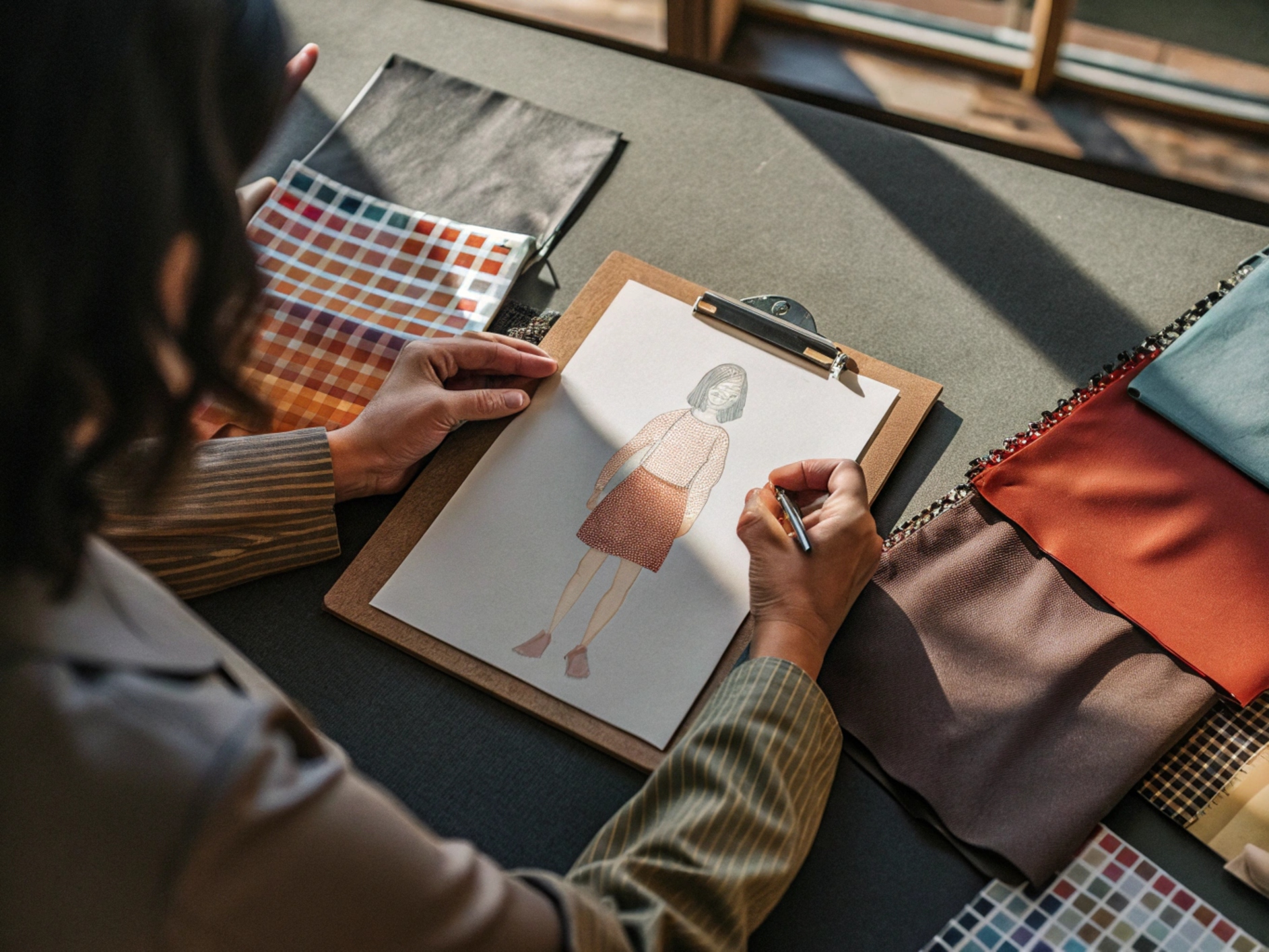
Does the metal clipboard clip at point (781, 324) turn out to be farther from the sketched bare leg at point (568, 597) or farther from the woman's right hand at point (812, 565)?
the sketched bare leg at point (568, 597)

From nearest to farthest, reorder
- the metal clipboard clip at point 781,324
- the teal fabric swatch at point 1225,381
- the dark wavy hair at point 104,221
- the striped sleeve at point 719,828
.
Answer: the dark wavy hair at point 104,221, the striped sleeve at point 719,828, the teal fabric swatch at point 1225,381, the metal clipboard clip at point 781,324

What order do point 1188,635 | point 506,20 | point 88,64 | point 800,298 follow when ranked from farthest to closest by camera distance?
point 506,20 < point 800,298 < point 1188,635 < point 88,64

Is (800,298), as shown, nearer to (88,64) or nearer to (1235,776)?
(1235,776)

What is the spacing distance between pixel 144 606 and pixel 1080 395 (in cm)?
80

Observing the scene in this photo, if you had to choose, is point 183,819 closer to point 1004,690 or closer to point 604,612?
point 604,612

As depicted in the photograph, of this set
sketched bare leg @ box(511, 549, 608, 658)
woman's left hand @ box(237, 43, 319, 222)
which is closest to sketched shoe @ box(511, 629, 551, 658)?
sketched bare leg @ box(511, 549, 608, 658)

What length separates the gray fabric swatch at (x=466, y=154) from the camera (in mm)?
1148

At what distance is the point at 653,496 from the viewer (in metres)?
0.89

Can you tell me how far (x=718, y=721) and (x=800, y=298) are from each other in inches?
19.7

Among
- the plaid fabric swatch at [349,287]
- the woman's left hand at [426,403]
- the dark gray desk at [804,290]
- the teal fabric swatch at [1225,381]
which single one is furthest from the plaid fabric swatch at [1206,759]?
the plaid fabric swatch at [349,287]

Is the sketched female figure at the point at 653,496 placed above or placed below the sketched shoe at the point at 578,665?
above

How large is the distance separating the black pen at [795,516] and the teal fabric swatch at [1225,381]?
1.08 feet

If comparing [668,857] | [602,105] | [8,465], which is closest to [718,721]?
[668,857]

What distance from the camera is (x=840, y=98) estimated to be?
123 centimetres
